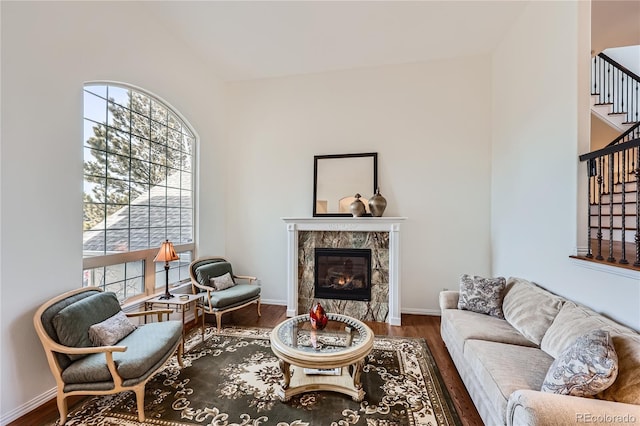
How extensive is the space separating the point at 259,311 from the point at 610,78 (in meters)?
7.20

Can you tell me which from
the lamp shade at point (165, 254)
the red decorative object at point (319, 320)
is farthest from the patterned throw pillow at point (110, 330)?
the red decorative object at point (319, 320)

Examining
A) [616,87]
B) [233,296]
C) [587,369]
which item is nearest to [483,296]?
[587,369]

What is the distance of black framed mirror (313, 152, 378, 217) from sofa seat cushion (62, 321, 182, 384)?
8.75ft

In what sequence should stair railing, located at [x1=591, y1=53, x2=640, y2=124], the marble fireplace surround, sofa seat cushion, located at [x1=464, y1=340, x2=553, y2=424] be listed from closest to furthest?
sofa seat cushion, located at [x1=464, y1=340, x2=553, y2=424] < the marble fireplace surround < stair railing, located at [x1=591, y1=53, x2=640, y2=124]

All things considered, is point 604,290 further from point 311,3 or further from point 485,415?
point 311,3

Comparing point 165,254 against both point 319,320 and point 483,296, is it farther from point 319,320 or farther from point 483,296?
point 483,296

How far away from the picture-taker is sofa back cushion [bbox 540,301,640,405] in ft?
4.55

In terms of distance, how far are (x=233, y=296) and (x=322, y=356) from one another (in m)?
1.85

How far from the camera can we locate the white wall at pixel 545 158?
2.25m

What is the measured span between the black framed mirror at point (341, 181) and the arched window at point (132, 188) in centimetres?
200

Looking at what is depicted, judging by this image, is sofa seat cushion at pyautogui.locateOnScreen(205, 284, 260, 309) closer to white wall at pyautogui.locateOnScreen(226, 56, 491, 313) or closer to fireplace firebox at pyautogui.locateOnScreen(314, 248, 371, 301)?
white wall at pyautogui.locateOnScreen(226, 56, 491, 313)

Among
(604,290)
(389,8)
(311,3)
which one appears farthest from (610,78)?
(311,3)

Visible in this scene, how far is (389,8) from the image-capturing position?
3043 mm

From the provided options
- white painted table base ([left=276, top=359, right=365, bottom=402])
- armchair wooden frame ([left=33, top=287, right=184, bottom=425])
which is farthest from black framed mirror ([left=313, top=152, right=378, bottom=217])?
armchair wooden frame ([left=33, top=287, right=184, bottom=425])
